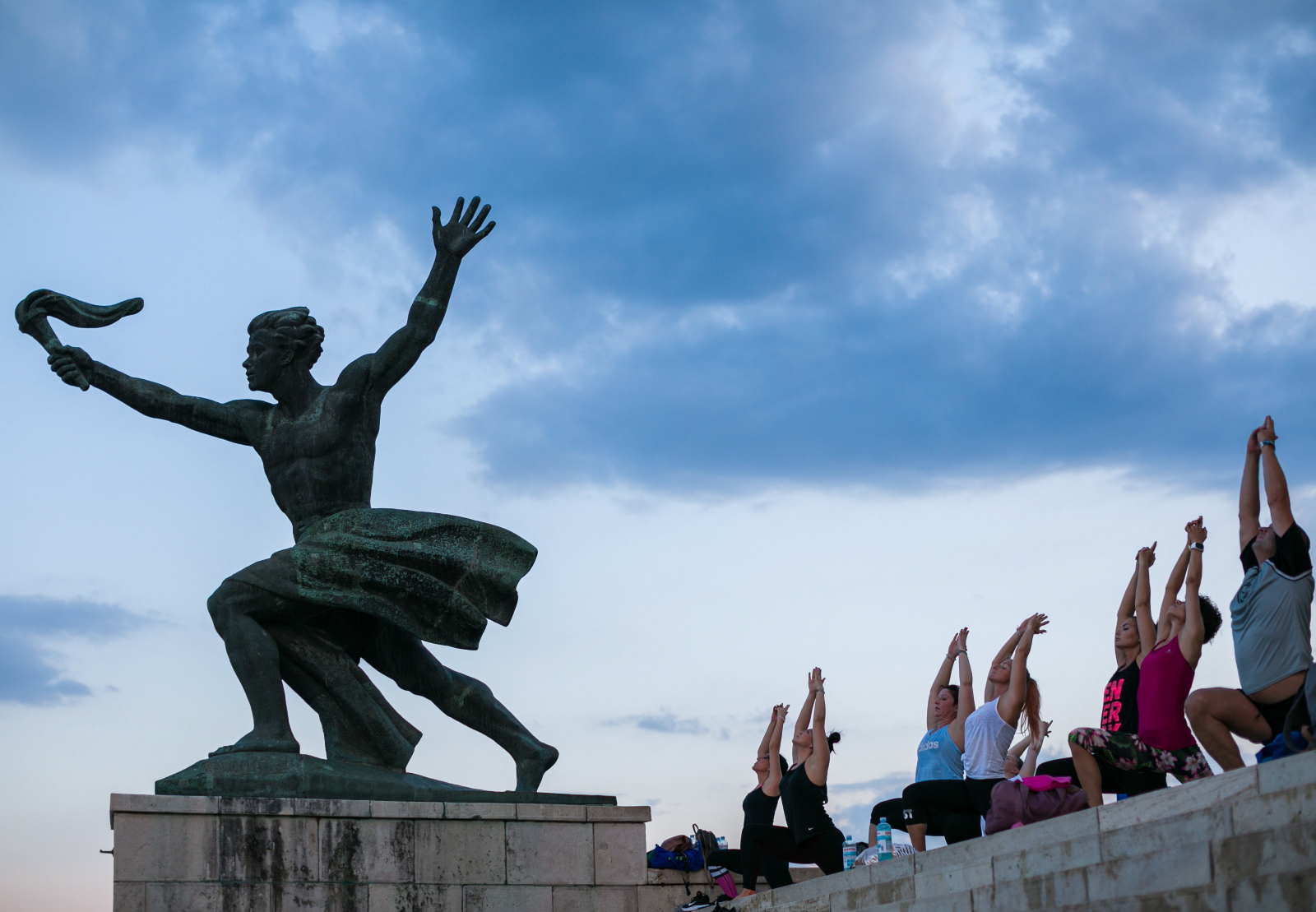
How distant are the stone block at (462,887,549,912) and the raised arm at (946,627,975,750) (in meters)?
2.86

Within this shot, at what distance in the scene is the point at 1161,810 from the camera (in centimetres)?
621

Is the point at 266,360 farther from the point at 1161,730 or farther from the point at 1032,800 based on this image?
the point at 1161,730

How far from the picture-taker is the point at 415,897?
875cm

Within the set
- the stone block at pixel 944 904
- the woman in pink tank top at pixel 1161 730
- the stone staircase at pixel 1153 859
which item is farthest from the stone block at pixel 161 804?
the woman in pink tank top at pixel 1161 730

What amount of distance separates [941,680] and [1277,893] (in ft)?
16.0

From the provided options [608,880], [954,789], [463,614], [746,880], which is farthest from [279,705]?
[954,789]

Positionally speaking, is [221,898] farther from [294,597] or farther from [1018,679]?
[1018,679]

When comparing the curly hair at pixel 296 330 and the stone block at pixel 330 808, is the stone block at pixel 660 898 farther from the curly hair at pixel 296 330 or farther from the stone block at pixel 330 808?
the curly hair at pixel 296 330

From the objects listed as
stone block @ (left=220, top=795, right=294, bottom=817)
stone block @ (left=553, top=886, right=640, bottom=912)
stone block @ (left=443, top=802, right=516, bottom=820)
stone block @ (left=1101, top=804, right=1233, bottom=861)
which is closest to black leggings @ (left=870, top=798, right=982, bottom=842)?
stone block @ (left=1101, top=804, right=1233, bottom=861)

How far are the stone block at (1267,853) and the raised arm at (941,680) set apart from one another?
418 centimetres

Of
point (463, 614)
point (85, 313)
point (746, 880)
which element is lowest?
point (746, 880)

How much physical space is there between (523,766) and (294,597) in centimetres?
201

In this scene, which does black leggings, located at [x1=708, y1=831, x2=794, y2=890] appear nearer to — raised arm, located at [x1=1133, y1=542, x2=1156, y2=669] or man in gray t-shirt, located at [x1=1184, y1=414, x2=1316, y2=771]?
raised arm, located at [x1=1133, y1=542, x2=1156, y2=669]

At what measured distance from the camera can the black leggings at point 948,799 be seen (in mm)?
8227
